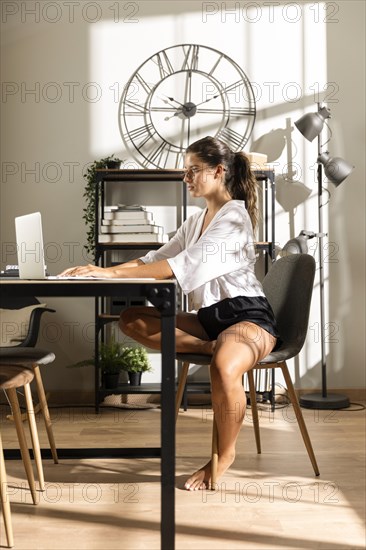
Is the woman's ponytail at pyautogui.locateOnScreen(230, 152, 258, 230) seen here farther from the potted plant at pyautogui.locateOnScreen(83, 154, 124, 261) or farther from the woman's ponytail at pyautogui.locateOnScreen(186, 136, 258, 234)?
the potted plant at pyautogui.locateOnScreen(83, 154, 124, 261)

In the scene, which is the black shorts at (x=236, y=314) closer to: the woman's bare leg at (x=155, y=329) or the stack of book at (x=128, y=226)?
the woman's bare leg at (x=155, y=329)

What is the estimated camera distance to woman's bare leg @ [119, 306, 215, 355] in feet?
9.17

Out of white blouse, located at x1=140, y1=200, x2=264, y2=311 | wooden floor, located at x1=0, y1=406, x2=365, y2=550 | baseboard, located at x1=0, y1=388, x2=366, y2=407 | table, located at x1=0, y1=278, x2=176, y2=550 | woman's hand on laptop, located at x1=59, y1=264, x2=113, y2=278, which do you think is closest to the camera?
table, located at x1=0, y1=278, x2=176, y2=550

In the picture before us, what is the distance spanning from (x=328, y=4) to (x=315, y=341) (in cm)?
206

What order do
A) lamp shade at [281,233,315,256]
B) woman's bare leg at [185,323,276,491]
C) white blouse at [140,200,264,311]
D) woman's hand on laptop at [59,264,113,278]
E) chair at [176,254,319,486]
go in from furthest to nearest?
1. lamp shade at [281,233,315,256]
2. chair at [176,254,319,486]
3. white blouse at [140,200,264,311]
4. woman's bare leg at [185,323,276,491]
5. woman's hand on laptop at [59,264,113,278]

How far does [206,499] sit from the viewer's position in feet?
8.07

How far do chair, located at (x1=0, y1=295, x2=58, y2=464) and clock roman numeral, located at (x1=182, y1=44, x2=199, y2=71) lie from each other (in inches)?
69.1

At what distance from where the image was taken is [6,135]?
4.68 metres

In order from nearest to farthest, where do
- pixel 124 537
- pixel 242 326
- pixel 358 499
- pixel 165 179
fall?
pixel 124 537, pixel 358 499, pixel 242 326, pixel 165 179

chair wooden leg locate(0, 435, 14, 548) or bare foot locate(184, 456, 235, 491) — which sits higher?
chair wooden leg locate(0, 435, 14, 548)

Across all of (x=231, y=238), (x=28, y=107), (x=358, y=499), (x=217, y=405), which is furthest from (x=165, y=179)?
(x=358, y=499)

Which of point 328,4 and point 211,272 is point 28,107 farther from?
point 211,272

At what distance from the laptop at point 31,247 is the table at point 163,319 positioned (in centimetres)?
25

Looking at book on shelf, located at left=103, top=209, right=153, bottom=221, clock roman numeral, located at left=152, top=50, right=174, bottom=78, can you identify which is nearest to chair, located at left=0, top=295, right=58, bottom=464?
book on shelf, located at left=103, top=209, right=153, bottom=221
